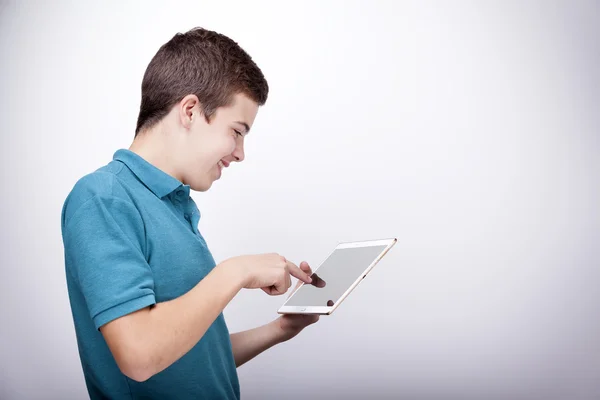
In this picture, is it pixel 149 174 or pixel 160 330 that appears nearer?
pixel 160 330

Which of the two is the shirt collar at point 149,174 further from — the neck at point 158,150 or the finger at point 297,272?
the finger at point 297,272

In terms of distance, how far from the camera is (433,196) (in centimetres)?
180

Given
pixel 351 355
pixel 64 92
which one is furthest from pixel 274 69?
pixel 351 355

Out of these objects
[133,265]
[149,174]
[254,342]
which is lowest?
[254,342]

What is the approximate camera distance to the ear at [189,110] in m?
Result: 0.97

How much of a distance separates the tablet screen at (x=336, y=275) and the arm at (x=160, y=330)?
0.81 feet

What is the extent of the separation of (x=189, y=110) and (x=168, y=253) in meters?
0.25

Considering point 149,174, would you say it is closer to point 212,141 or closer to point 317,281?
point 212,141

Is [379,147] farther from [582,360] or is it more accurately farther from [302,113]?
[582,360]

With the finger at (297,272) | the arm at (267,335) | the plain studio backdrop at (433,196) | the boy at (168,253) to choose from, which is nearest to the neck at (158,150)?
the boy at (168,253)

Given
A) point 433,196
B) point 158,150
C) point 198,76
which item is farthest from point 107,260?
point 433,196

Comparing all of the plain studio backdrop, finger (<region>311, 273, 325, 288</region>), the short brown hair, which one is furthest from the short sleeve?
the plain studio backdrop

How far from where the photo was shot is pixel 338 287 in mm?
997

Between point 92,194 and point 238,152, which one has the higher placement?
point 238,152
